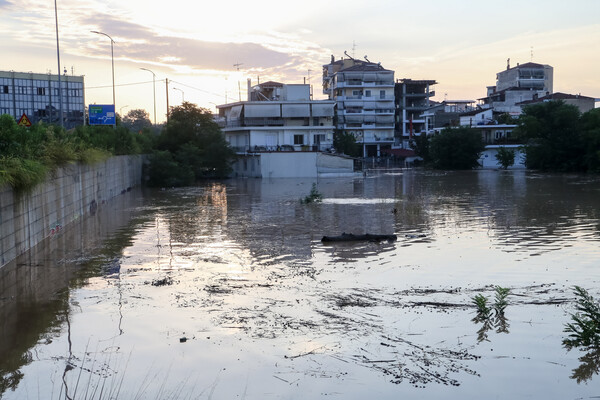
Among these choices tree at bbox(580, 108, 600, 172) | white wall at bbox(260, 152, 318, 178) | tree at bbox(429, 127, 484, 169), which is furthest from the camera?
tree at bbox(429, 127, 484, 169)

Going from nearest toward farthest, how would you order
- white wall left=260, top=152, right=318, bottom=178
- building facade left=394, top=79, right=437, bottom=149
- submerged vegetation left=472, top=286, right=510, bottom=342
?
submerged vegetation left=472, top=286, right=510, bottom=342 < white wall left=260, top=152, right=318, bottom=178 < building facade left=394, top=79, right=437, bottom=149

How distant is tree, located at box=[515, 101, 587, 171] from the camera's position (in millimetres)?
67875

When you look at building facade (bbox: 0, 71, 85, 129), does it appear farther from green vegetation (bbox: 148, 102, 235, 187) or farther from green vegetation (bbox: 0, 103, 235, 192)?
green vegetation (bbox: 0, 103, 235, 192)

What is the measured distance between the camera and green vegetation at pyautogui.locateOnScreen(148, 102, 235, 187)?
60156mm

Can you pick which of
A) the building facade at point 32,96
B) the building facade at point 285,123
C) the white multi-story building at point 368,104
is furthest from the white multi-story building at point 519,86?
the building facade at point 32,96

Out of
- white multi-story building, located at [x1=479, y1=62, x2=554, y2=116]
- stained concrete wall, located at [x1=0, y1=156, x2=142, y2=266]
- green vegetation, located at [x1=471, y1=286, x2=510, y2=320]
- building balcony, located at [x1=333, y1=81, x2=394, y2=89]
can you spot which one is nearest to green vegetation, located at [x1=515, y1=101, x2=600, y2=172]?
white multi-story building, located at [x1=479, y1=62, x2=554, y2=116]

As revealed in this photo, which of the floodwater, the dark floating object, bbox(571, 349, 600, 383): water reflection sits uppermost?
the dark floating object

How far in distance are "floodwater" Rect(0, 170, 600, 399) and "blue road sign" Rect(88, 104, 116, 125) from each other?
32.9m

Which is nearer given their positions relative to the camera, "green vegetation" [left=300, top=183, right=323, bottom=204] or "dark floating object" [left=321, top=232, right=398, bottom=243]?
"dark floating object" [left=321, top=232, right=398, bottom=243]

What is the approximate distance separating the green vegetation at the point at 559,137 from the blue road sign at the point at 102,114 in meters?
43.6

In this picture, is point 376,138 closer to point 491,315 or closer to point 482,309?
point 482,309

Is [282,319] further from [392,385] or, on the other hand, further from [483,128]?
[483,128]

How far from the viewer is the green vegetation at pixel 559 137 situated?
6338 cm

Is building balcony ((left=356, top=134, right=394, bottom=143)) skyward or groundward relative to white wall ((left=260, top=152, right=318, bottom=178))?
skyward
